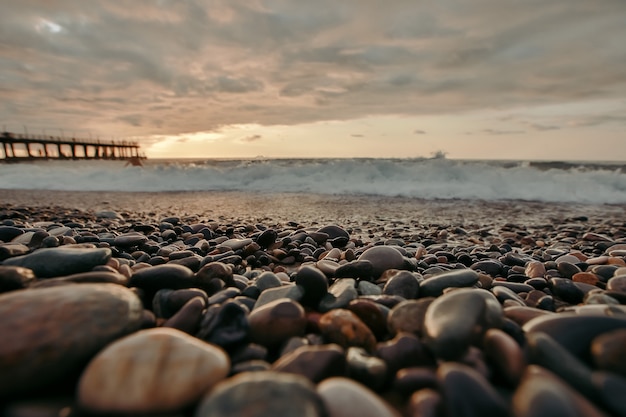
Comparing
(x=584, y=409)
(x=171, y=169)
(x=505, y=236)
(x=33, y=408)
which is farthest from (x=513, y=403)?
(x=171, y=169)

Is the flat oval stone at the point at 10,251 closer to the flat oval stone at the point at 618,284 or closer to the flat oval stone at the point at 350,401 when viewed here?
the flat oval stone at the point at 350,401

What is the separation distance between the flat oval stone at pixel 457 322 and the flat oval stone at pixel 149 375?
2.43 ft

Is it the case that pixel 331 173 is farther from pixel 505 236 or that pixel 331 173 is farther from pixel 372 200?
pixel 505 236

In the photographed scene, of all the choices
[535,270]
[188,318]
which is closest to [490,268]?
[535,270]

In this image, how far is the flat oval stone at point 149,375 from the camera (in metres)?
0.94

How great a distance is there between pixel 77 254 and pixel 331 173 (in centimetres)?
A: 1301

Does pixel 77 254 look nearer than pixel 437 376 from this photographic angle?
No

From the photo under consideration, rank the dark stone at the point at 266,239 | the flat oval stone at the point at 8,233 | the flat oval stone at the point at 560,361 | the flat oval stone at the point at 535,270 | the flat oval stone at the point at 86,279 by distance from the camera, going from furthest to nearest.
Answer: the dark stone at the point at 266,239
the flat oval stone at the point at 8,233
the flat oval stone at the point at 535,270
the flat oval stone at the point at 86,279
the flat oval stone at the point at 560,361

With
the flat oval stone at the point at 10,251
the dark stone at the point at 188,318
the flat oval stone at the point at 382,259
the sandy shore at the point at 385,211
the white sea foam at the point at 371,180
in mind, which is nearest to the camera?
the dark stone at the point at 188,318

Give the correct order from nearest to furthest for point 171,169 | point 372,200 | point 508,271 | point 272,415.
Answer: point 272,415 → point 508,271 → point 372,200 → point 171,169

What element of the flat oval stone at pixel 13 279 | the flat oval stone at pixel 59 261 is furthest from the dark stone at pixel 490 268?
the flat oval stone at pixel 13 279

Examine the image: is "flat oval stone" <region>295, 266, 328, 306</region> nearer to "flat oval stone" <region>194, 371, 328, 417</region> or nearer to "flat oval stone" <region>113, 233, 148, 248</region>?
"flat oval stone" <region>194, 371, 328, 417</region>

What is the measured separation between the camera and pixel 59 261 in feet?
6.24

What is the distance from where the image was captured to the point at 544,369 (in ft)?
3.53
